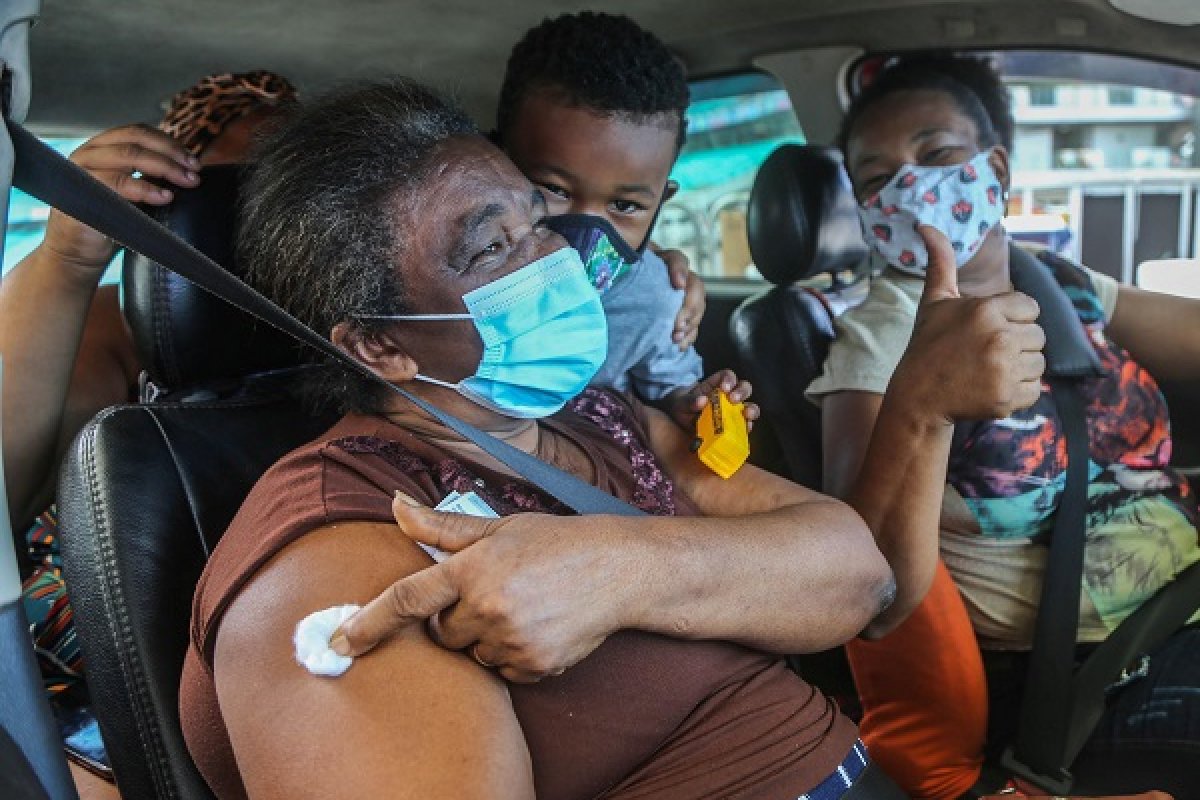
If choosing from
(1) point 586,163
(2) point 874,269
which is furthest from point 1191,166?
(1) point 586,163

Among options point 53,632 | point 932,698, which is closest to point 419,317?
point 53,632

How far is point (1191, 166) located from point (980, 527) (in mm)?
3069

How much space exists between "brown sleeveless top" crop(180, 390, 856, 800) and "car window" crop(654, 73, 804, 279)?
50.3 inches

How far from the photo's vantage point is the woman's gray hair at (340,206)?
1.52 m

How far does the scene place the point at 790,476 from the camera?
8.25ft

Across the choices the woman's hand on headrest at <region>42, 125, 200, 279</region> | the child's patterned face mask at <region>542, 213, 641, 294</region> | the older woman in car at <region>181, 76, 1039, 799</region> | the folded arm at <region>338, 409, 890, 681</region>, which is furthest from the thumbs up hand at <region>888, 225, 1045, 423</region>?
the woman's hand on headrest at <region>42, 125, 200, 279</region>

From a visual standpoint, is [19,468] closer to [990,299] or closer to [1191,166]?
[990,299]

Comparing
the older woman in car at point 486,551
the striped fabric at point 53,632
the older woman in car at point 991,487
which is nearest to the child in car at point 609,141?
the older woman in car at point 486,551

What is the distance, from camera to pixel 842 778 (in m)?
1.48

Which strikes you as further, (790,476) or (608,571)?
(790,476)

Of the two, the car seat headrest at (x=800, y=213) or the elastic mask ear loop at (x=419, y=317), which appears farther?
the car seat headrest at (x=800, y=213)

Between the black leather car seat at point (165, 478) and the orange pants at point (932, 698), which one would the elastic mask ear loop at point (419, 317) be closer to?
the black leather car seat at point (165, 478)

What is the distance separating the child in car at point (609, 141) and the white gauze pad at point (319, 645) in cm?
81

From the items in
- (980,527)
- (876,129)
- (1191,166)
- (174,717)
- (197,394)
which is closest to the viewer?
(174,717)
